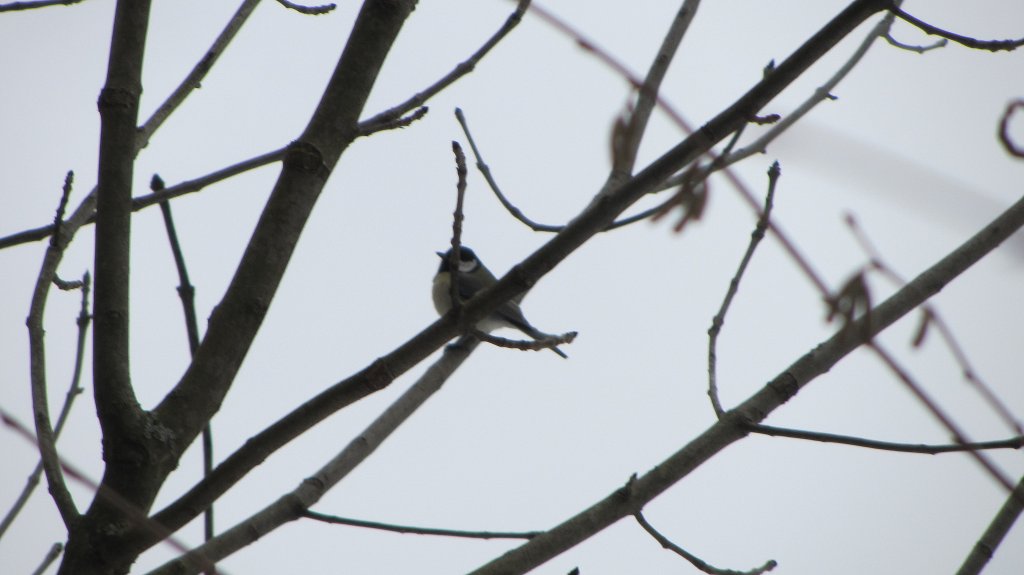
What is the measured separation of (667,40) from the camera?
10.3 feet

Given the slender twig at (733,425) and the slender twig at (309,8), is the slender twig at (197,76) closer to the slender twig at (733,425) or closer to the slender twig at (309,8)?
the slender twig at (309,8)

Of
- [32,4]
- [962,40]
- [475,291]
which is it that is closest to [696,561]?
[962,40]

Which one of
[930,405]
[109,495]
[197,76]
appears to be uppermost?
[197,76]

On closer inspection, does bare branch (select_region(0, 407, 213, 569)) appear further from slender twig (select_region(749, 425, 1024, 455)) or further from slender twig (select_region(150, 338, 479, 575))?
slender twig (select_region(749, 425, 1024, 455))

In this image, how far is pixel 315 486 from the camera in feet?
7.45

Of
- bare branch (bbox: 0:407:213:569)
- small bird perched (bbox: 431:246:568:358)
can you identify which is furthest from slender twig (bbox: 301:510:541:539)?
small bird perched (bbox: 431:246:568:358)

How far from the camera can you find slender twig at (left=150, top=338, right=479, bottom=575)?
2.05 metres

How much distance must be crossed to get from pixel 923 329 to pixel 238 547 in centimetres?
148

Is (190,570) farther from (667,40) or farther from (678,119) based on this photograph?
(667,40)

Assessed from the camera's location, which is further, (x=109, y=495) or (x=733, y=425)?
(x=733, y=425)

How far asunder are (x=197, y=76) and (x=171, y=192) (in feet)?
1.08

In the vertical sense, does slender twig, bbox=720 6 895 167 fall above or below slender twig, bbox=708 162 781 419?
above

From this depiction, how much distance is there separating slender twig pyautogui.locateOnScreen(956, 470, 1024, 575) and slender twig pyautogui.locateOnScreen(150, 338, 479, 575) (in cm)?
135

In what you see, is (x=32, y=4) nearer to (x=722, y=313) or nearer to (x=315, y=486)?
(x=315, y=486)
